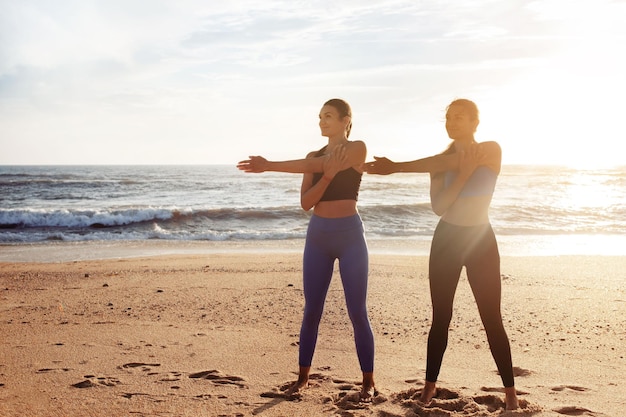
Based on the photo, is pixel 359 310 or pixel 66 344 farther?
pixel 66 344

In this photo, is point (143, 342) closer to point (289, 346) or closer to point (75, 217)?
point (289, 346)

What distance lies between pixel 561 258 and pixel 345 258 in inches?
342

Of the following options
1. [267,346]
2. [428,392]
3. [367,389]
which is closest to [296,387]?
[367,389]

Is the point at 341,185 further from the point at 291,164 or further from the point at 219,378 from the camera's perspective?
the point at 219,378

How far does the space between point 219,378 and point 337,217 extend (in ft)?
5.52

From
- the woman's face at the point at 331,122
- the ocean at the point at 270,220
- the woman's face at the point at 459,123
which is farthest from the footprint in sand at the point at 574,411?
the ocean at the point at 270,220

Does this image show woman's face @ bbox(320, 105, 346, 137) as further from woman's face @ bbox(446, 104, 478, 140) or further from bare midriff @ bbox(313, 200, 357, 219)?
woman's face @ bbox(446, 104, 478, 140)

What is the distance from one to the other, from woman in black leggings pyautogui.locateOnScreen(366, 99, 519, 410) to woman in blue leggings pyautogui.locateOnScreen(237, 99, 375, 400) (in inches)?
9.0

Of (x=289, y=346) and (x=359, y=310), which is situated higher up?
(x=359, y=310)

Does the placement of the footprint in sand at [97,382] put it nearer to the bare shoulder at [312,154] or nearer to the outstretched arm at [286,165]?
the outstretched arm at [286,165]

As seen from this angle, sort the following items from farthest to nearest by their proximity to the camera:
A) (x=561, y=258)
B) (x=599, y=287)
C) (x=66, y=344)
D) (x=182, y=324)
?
(x=561, y=258) → (x=599, y=287) → (x=182, y=324) → (x=66, y=344)

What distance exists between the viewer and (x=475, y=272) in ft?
12.0

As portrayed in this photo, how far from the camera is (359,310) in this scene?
3.93m

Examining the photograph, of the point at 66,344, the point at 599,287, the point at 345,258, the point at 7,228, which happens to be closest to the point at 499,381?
the point at 345,258
